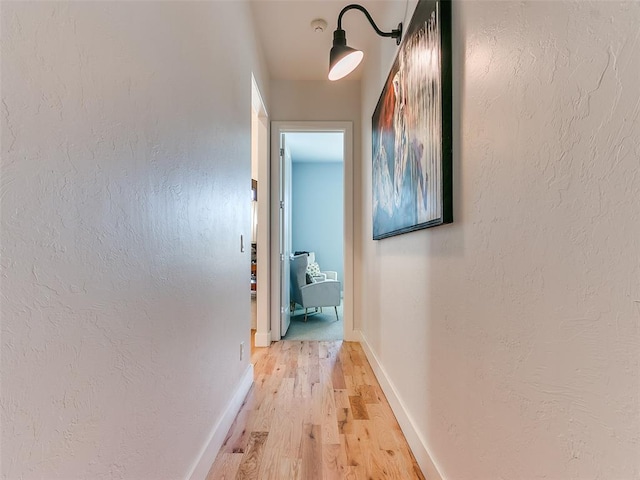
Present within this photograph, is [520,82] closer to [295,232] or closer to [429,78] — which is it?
[429,78]

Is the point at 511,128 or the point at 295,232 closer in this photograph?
the point at 511,128

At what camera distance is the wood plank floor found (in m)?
1.33

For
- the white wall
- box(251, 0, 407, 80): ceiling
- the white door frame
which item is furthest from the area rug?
box(251, 0, 407, 80): ceiling

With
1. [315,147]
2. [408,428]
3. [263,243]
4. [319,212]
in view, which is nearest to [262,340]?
[263,243]

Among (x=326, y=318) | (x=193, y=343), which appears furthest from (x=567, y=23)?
(x=326, y=318)

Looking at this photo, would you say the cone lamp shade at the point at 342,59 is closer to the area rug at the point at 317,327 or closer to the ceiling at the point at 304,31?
the ceiling at the point at 304,31

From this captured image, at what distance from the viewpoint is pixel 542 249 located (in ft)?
2.11

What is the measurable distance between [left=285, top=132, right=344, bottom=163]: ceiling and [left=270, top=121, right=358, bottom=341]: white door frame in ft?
4.03

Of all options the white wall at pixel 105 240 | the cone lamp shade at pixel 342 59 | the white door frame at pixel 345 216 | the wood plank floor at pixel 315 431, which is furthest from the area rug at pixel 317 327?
the cone lamp shade at pixel 342 59

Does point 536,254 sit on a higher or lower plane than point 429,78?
Result: lower

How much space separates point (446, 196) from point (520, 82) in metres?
0.39

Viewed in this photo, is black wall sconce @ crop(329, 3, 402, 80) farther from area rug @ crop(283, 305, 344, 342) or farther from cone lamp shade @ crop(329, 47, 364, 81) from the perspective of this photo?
area rug @ crop(283, 305, 344, 342)

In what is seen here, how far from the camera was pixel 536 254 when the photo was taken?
2.17 feet

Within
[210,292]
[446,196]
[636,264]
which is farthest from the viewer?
[210,292]
